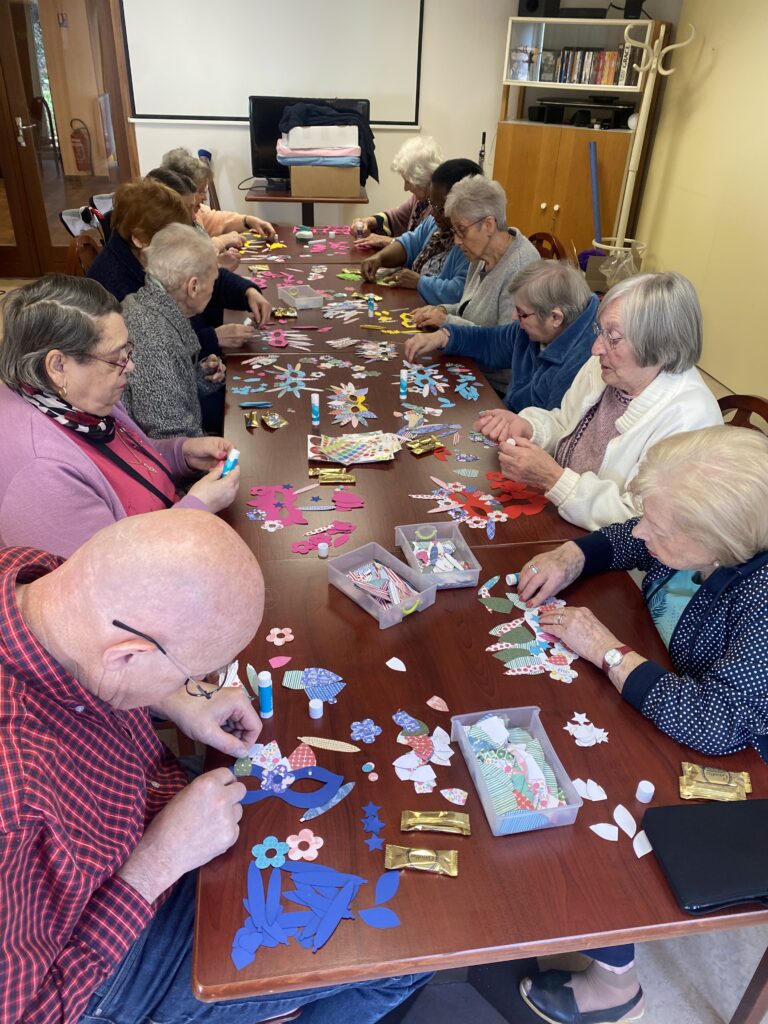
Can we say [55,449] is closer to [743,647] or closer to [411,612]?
[411,612]

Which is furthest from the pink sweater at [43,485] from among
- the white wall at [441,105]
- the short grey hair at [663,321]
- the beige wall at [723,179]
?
the white wall at [441,105]

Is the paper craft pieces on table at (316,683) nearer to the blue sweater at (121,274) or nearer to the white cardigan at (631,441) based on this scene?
the white cardigan at (631,441)

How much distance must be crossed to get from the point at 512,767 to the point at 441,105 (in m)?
6.52

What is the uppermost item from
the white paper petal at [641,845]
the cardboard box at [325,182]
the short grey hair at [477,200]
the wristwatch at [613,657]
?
the short grey hair at [477,200]

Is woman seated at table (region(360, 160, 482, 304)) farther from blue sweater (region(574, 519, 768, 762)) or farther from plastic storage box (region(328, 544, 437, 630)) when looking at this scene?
blue sweater (region(574, 519, 768, 762))

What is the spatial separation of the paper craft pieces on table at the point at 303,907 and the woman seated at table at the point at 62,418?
0.91 metres

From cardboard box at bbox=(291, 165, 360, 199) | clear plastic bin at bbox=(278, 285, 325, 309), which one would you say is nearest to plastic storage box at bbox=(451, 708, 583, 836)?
clear plastic bin at bbox=(278, 285, 325, 309)

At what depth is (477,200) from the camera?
303 centimetres

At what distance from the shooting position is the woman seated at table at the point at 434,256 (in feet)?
11.8

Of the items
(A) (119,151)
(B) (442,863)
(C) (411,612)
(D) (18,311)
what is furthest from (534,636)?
(A) (119,151)

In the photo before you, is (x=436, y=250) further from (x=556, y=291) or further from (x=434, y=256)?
(x=556, y=291)

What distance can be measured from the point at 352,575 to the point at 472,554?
0.29m

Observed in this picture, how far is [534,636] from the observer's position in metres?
1.54

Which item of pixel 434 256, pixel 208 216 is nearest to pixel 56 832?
pixel 434 256
